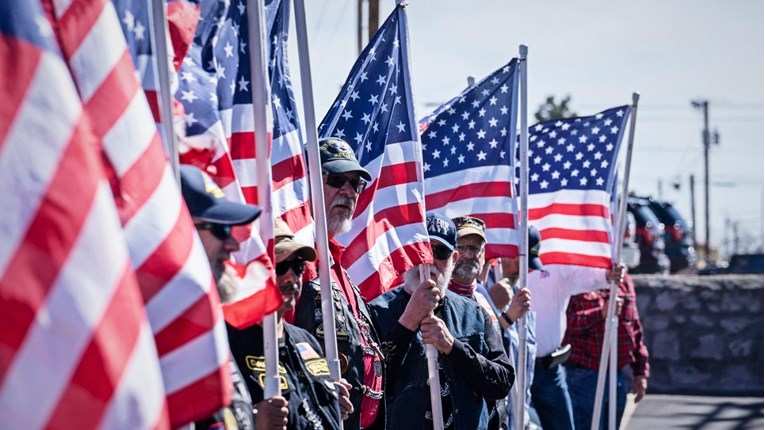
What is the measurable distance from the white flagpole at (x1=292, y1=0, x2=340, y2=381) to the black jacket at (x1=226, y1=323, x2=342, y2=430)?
0.17 m

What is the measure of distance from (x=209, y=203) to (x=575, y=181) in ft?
21.1

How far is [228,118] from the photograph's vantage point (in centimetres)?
411

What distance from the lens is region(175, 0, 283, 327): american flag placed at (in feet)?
12.1

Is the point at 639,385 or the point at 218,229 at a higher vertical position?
the point at 218,229

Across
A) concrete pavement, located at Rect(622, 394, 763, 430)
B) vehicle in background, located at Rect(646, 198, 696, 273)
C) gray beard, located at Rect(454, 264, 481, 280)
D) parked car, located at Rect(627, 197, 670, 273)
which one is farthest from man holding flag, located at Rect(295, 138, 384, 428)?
vehicle in background, located at Rect(646, 198, 696, 273)

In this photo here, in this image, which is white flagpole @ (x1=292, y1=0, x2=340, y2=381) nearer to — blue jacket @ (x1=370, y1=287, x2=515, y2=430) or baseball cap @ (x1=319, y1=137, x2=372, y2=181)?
baseball cap @ (x1=319, y1=137, x2=372, y2=181)

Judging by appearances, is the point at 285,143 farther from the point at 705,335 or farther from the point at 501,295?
the point at 705,335

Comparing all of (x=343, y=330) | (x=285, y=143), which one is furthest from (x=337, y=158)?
(x=343, y=330)

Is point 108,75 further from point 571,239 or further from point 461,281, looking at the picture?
point 571,239

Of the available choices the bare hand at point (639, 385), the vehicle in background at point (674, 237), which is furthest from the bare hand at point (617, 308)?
the vehicle in background at point (674, 237)

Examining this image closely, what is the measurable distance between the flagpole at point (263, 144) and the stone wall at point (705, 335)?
14.6m

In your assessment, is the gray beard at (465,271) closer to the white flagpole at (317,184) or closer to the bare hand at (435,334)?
the bare hand at (435,334)

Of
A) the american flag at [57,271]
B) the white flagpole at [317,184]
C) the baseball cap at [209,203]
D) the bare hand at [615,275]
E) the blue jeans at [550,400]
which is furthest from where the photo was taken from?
the bare hand at [615,275]

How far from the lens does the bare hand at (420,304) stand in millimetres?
5781
